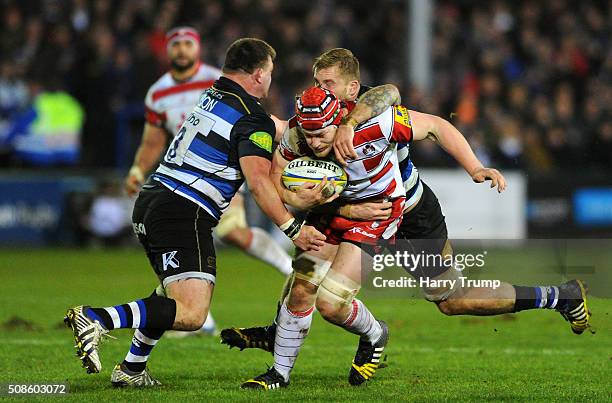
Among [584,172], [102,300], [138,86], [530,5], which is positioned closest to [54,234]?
[138,86]

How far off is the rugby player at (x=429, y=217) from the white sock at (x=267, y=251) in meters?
2.98

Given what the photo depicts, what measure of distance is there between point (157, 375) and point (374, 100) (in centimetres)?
238

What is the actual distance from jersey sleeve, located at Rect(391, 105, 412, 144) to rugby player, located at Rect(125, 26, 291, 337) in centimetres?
344

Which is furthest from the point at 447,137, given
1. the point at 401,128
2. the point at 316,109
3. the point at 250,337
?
the point at 250,337

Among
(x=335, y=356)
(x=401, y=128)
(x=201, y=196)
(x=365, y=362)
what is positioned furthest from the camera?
(x=335, y=356)

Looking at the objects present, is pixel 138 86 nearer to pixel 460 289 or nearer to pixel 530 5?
pixel 530 5

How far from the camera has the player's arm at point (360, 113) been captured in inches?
297

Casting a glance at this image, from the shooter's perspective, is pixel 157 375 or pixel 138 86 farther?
pixel 138 86

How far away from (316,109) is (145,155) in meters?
3.89

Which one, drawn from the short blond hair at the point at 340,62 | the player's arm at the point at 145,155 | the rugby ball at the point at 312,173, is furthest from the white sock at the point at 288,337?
the player's arm at the point at 145,155

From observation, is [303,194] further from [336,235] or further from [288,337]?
[288,337]

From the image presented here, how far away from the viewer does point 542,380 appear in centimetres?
818

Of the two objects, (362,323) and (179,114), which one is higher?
(179,114)

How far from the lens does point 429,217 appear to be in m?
8.50
